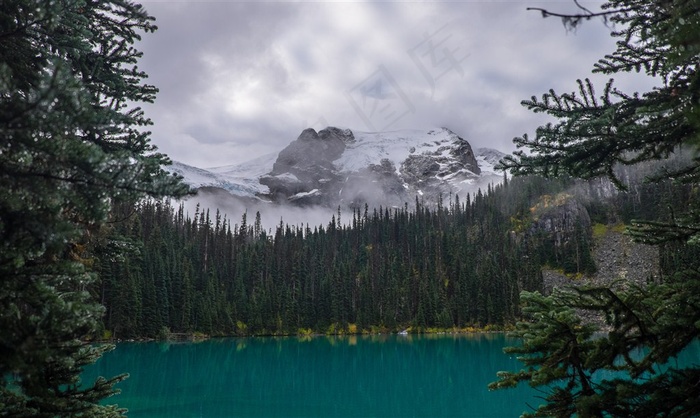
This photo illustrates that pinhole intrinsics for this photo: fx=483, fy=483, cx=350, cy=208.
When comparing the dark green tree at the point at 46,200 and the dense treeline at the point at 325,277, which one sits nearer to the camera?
the dark green tree at the point at 46,200

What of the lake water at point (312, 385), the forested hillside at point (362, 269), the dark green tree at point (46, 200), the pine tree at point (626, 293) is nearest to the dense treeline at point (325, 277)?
the forested hillside at point (362, 269)

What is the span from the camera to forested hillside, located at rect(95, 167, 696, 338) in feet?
315

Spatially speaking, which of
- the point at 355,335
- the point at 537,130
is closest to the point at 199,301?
the point at 355,335

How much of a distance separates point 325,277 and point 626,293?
120738 mm

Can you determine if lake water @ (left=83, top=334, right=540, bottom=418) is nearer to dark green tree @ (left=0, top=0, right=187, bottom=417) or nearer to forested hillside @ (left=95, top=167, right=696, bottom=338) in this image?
dark green tree @ (left=0, top=0, right=187, bottom=417)

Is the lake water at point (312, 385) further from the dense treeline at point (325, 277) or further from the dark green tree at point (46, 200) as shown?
the dense treeline at point (325, 277)

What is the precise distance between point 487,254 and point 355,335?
47.8m

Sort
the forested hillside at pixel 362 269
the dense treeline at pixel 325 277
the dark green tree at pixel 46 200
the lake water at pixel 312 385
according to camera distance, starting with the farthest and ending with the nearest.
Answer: the forested hillside at pixel 362 269, the dense treeline at pixel 325 277, the lake water at pixel 312 385, the dark green tree at pixel 46 200

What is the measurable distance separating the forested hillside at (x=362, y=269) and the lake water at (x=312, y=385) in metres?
34.8

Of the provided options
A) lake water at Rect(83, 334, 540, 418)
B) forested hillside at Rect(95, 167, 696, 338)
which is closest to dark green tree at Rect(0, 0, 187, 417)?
lake water at Rect(83, 334, 540, 418)

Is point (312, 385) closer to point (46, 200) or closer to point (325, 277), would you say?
point (46, 200)

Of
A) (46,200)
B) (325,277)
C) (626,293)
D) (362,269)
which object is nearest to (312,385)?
(626,293)

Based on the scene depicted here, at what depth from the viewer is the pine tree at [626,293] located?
543 centimetres

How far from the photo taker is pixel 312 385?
128 ft
